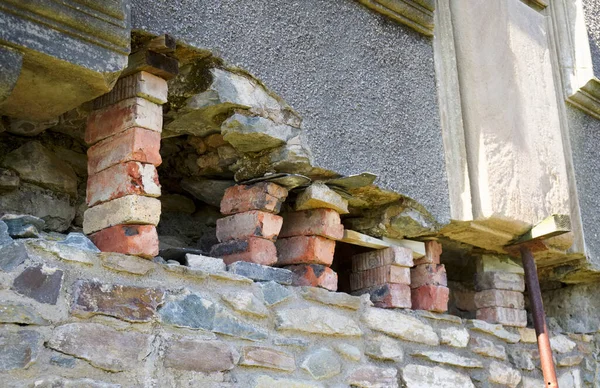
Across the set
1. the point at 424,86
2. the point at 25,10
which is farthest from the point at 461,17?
the point at 25,10

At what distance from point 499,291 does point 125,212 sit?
6.51ft

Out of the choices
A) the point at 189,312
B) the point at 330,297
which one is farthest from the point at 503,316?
the point at 189,312

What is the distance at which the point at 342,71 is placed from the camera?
2.84 m

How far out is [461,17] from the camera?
3.40 m

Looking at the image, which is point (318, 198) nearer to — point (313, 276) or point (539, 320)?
point (313, 276)

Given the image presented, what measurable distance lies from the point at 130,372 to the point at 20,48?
86 centimetres

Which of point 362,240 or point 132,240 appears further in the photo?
point 362,240

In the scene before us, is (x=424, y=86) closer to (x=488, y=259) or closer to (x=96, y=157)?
(x=488, y=259)

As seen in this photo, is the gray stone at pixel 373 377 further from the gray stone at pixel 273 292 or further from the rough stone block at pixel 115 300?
the rough stone block at pixel 115 300

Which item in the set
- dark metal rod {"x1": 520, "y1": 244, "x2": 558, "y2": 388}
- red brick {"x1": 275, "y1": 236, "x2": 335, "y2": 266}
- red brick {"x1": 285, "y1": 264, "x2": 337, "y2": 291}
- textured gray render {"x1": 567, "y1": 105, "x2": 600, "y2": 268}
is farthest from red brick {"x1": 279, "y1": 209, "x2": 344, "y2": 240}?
textured gray render {"x1": 567, "y1": 105, "x2": 600, "y2": 268}

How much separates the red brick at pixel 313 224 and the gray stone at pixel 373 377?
0.48 meters

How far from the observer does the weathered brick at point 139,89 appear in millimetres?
2217

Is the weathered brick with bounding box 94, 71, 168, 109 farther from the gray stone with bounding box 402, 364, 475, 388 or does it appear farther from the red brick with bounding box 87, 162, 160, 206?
the gray stone with bounding box 402, 364, 475, 388

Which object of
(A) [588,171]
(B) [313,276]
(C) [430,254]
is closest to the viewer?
(B) [313,276]
